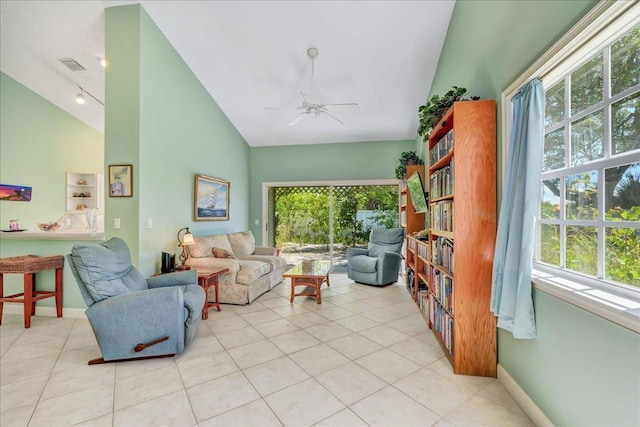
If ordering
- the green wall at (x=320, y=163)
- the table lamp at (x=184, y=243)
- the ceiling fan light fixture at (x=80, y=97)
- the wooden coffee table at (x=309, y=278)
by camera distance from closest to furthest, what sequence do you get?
the table lamp at (x=184, y=243) → the wooden coffee table at (x=309, y=278) → the ceiling fan light fixture at (x=80, y=97) → the green wall at (x=320, y=163)

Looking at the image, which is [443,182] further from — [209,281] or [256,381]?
[209,281]

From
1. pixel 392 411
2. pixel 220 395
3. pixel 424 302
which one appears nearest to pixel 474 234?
pixel 392 411

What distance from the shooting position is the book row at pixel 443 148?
2.36 m

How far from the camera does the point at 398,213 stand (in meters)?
5.95

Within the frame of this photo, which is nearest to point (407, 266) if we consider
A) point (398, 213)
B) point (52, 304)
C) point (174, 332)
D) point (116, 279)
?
point (398, 213)

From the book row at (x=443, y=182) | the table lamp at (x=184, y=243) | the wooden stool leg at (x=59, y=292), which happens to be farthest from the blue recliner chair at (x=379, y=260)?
the wooden stool leg at (x=59, y=292)

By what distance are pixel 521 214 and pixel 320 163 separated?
480 centimetres

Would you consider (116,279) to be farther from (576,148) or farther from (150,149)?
(576,148)

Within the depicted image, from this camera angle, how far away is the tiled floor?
170cm

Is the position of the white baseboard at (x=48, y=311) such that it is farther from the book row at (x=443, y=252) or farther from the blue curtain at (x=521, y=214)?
the blue curtain at (x=521, y=214)

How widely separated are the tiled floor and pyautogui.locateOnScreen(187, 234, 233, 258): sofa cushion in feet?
3.96

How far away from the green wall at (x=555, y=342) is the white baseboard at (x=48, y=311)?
4.50 meters

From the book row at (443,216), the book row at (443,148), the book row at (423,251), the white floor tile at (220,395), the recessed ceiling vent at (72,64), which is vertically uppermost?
the recessed ceiling vent at (72,64)

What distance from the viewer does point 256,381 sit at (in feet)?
6.74
